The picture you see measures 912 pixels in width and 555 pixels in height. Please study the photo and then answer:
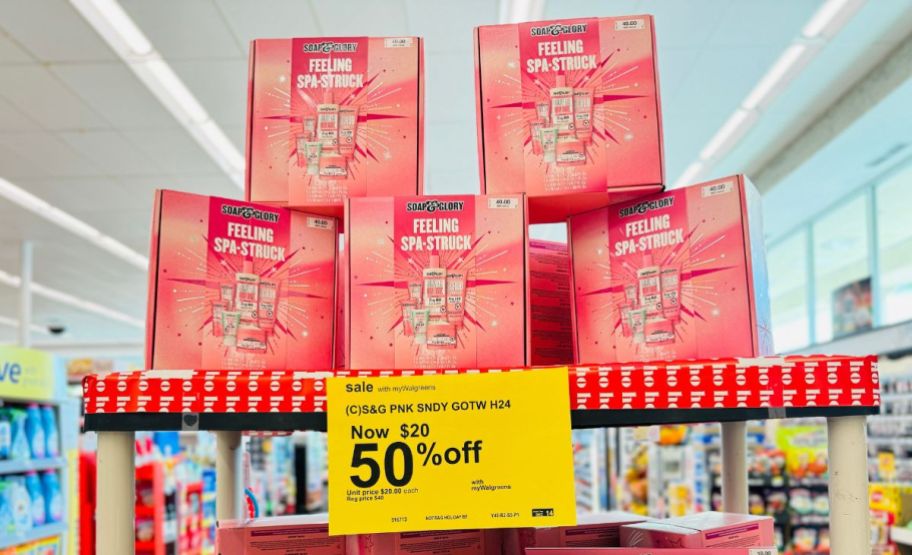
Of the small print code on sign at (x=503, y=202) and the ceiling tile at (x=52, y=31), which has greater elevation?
the ceiling tile at (x=52, y=31)

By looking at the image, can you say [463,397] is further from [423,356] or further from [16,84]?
[16,84]

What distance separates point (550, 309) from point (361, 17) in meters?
4.01

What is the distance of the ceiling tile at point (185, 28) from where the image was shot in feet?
16.4

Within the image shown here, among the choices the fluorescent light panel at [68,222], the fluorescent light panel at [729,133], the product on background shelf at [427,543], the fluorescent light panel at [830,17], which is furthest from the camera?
the fluorescent light panel at [68,222]

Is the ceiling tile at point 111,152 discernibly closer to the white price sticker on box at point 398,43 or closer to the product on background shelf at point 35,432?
the product on background shelf at point 35,432

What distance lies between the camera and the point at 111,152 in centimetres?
773

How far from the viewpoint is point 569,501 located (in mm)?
1196

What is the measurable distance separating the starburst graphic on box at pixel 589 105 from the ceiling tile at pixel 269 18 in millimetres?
3834

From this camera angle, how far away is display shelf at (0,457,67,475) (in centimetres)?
553

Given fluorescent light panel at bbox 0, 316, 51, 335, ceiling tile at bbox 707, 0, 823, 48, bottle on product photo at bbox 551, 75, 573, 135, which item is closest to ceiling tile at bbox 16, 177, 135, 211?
ceiling tile at bbox 707, 0, 823, 48

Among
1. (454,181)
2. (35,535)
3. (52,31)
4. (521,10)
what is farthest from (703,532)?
(454,181)

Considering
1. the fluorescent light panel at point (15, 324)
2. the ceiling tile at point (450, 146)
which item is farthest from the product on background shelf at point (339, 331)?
the fluorescent light panel at point (15, 324)

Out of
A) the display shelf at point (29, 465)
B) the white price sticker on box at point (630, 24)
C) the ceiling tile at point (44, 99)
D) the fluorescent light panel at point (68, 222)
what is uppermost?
the ceiling tile at point (44, 99)

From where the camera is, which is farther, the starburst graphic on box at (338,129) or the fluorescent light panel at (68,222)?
the fluorescent light panel at (68,222)
